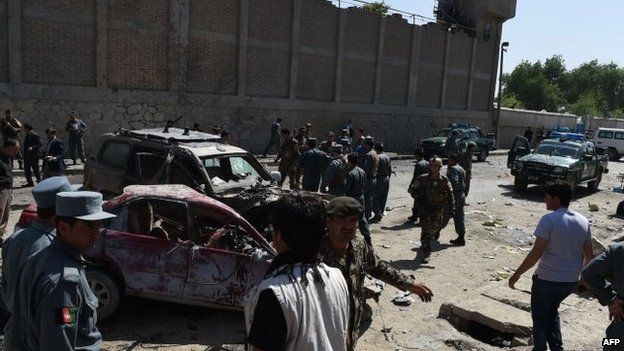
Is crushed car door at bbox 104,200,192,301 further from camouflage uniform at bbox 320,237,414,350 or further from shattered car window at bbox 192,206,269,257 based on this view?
camouflage uniform at bbox 320,237,414,350

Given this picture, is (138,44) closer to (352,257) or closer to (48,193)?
(48,193)

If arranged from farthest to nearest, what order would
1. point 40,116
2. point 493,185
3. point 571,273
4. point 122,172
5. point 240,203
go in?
point 493,185
point 40,116
point 122,172
point 240,203
point 571,273

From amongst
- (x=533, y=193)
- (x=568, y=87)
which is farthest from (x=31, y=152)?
(x=568, y=87)

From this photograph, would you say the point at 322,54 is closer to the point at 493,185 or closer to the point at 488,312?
the point at 493,185

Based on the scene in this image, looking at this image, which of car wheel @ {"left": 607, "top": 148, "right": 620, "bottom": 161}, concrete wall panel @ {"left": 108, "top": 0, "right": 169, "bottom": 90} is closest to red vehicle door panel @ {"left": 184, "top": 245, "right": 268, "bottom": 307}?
concrete wall panel @ {"left": 108, "top": 0, "right": 169, "bottom": 90}

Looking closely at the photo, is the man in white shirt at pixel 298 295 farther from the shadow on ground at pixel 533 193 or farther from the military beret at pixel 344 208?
the shadow on ground at pixel 533 193

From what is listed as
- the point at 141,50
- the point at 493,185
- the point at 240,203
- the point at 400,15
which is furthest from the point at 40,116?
the point at 400,15

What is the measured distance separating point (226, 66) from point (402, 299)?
668 inches

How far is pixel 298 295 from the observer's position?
2.04 meters

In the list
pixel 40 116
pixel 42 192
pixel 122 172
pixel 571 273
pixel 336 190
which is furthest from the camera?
pixel 40 116

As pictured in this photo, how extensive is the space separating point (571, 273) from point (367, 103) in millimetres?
24787

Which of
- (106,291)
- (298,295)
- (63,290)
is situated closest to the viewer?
(298,295)

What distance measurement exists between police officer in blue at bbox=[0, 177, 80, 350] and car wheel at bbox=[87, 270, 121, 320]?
105 inches

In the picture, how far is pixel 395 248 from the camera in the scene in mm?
9508
